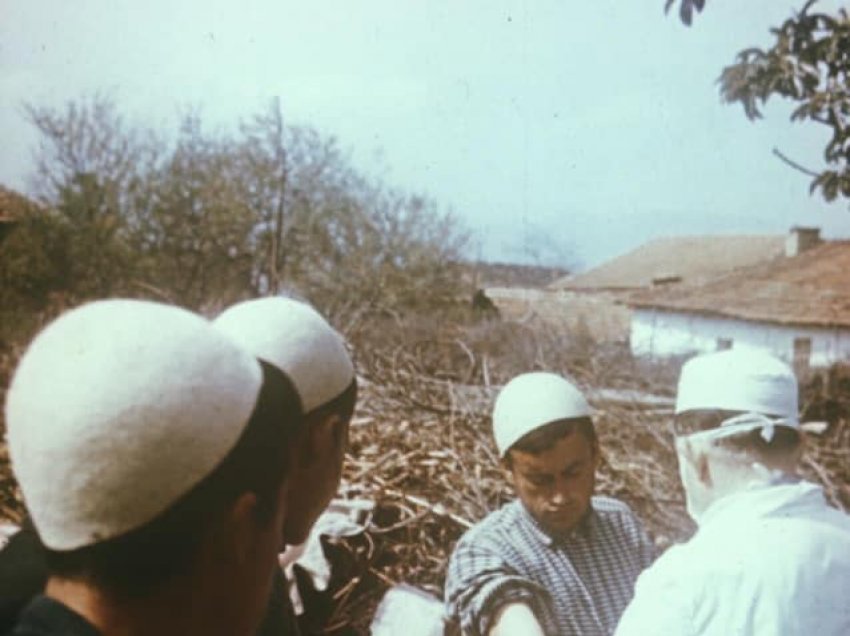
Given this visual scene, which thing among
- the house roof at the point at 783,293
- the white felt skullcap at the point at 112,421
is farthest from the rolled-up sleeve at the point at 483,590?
the house roof at the point at 783,293

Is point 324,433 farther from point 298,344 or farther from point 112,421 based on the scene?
point 112,421

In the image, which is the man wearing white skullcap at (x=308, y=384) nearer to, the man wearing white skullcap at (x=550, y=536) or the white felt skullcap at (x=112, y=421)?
the white felt skullcap at (x=112, y=421)

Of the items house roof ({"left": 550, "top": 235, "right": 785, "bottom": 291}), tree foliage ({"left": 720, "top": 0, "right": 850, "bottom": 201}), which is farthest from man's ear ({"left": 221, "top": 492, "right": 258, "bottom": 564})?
house roof ({"left": 550, "top": 235, "right": 785, "bottom": 291})

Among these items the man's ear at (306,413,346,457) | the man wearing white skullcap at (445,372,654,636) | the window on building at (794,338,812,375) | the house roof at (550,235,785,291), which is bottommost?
the window on building at (794,338,812,375)

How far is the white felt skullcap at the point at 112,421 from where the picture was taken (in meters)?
0.96

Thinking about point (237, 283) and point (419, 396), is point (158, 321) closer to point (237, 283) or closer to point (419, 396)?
point (419, 396)

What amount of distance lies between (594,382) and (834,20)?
15.0ft

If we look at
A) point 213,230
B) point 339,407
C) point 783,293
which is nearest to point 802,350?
point 783,293

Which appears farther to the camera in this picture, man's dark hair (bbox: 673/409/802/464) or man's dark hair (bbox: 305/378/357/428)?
man's dark hair (bbox: 673/409/802/464)

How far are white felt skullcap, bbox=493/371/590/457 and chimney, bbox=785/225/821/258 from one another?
36604mm

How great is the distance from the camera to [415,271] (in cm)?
2648

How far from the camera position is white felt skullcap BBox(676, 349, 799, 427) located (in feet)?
6.91

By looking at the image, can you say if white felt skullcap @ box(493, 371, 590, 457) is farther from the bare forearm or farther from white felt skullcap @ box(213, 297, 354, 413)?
white felt skullcap @ box(213, 297, 354, 413)

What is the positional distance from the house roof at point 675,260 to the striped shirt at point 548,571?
51.5m
